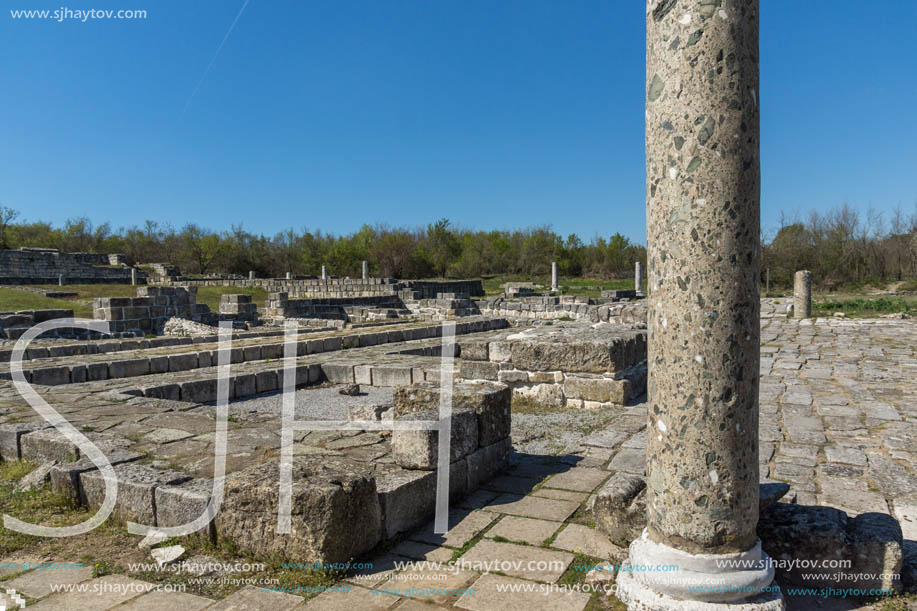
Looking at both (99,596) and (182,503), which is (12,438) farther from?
(99,596)

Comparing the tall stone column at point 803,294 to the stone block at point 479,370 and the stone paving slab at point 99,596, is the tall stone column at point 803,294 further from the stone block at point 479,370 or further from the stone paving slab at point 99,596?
the stone paving slab at point 99,596

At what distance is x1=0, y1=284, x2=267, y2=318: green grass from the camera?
1978 centimetres

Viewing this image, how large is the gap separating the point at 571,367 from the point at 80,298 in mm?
24047

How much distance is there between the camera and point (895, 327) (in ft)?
54.1

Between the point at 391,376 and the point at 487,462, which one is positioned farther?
the point at 391,376

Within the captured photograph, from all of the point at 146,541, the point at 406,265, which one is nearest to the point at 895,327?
the point at 146,541

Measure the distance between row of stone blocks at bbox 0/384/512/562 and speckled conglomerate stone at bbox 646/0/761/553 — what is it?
5.09 feet

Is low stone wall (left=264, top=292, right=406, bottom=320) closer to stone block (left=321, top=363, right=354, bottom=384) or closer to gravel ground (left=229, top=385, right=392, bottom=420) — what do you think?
stone block (left=321, top=363, right=354, bottom=384)

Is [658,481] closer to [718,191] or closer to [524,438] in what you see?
[718,191]

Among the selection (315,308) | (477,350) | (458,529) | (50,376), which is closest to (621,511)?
(458,529)

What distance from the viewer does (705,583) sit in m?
2.37

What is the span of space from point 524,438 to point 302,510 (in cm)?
300

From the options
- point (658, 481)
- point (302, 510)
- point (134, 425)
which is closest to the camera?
point (658, 481)

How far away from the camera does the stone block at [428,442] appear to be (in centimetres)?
383
